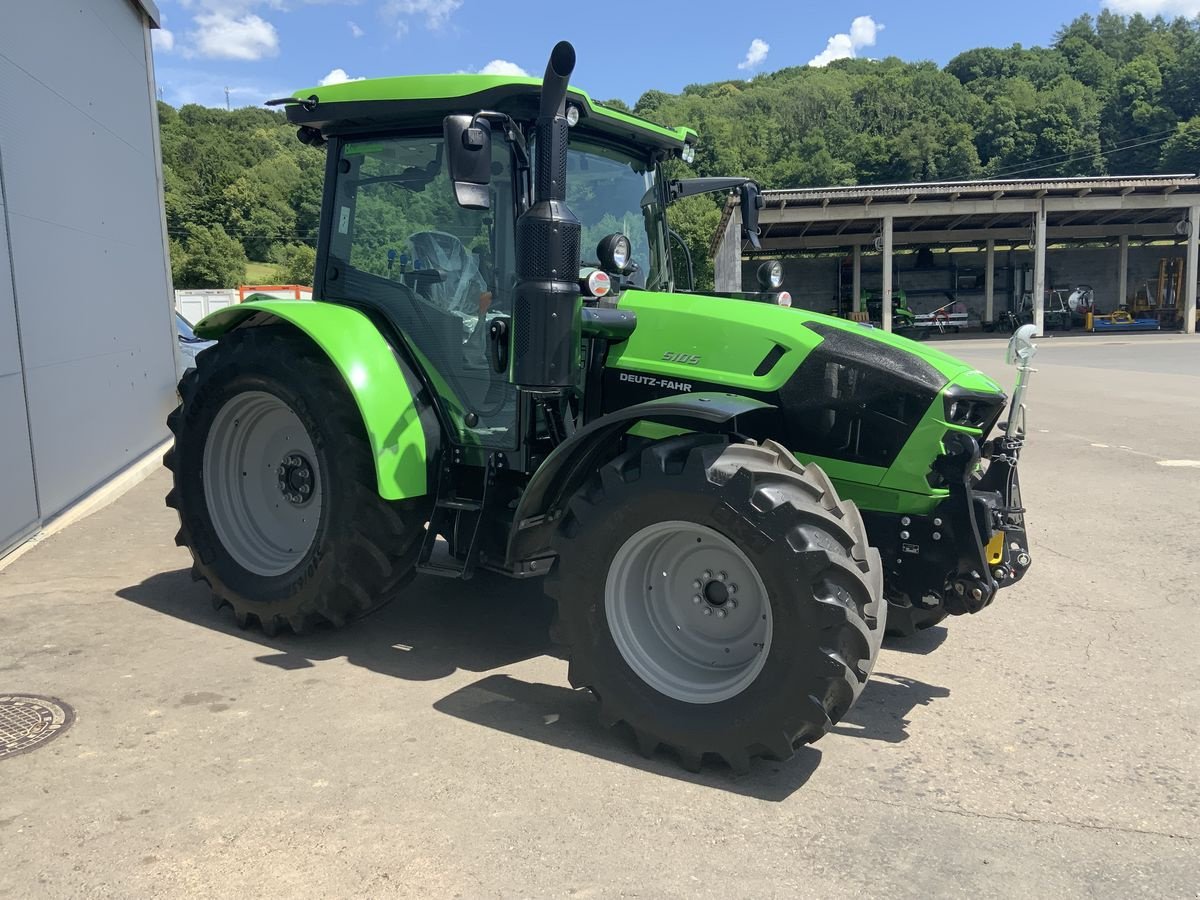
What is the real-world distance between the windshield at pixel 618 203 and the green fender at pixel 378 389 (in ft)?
3.52

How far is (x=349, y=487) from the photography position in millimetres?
4223

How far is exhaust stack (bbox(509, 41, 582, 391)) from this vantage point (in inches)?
138

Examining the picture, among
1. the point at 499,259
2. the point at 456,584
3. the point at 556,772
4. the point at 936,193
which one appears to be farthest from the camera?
the point at 936,193

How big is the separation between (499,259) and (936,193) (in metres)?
31.5

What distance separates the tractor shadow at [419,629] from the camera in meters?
4.36

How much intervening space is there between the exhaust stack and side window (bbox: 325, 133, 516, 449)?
53 centimetres

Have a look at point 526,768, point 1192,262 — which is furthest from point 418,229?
point 1192,262

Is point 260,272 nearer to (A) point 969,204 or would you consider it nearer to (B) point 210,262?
(B) point 210,262

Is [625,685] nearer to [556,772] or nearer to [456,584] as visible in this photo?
[556,772]

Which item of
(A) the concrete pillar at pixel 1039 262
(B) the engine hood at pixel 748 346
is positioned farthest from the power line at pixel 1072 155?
(B) the engine hood at pixel 748 346

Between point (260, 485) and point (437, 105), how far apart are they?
2268mm


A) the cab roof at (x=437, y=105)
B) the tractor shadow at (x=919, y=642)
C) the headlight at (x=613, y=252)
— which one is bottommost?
the tractor shadow at (x=919, y=642)

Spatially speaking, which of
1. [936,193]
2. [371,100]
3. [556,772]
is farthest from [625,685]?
[936,193]

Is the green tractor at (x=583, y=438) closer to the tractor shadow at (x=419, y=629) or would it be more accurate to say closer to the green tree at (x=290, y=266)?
the tractor shadow at (x=419, y=629)
